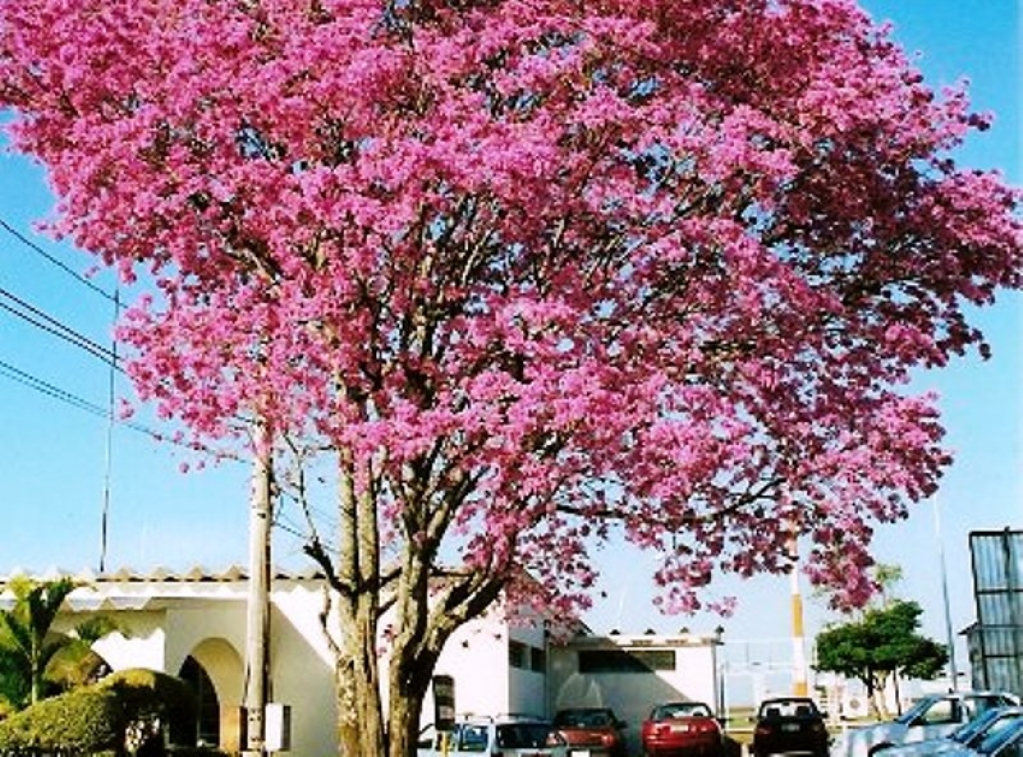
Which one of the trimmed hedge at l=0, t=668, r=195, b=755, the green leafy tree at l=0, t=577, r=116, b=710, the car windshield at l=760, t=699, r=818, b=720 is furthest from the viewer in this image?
the car windshield at l=760, t=699, r=818, b=720

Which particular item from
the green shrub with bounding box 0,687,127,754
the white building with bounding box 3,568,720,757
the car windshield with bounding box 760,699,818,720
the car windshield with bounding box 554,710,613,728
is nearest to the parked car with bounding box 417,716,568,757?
the white building with bounding box 3,568,720,757

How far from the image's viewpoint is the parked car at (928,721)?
2411cm

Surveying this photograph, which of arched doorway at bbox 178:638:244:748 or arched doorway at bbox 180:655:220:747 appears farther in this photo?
arched doorway at bbox 180:655:220:747

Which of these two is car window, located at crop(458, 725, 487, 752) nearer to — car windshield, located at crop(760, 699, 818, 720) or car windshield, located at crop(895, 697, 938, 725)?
car windshield, located at crop(895, 697, 938, 725)

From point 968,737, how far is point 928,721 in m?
6.83

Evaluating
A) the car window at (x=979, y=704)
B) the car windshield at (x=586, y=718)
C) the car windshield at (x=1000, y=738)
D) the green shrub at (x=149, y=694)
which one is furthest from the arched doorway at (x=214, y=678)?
→ the car windshield at (x=1000, y=738)

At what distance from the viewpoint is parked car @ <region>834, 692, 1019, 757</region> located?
949 inches

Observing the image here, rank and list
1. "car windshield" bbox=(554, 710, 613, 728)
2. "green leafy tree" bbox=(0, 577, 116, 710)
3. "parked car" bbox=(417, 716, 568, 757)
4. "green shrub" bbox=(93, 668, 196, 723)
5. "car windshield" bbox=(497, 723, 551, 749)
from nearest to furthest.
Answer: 1. "green shrub" bbox=(93, 668, 196, 723)
2. "green leafy tree" bbox=(0, 577, 116, 710)
3. "parked car" bbox=(417, 716, 568, 757)
4. "car windshield" bbox=(497, 723, 551, 749)
5. "car windshield" bbox=(554, 710, 613, 728)

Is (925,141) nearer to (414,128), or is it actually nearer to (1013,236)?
(1013,236)

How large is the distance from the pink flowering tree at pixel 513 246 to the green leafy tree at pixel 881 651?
163 feet

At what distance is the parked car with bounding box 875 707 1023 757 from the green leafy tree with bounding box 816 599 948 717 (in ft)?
143

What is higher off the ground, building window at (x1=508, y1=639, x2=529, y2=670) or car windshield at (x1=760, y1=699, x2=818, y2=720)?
building window at (x1=508, y1=639, x2=529, y2=670)

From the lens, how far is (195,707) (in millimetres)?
24859

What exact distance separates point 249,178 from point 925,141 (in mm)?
6709
